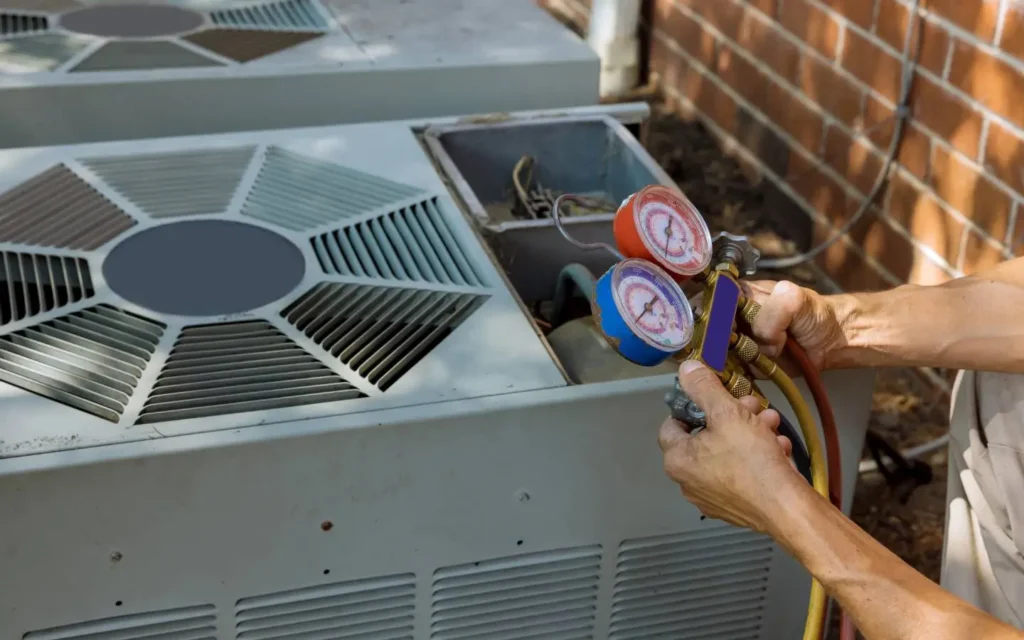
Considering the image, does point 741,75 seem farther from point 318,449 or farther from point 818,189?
point 318,449

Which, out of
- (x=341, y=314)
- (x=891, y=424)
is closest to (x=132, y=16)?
(x=341, y=314)

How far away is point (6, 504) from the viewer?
3.22 ft

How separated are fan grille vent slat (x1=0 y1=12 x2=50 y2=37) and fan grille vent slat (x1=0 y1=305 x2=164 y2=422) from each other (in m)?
0.97

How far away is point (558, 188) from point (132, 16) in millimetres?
901

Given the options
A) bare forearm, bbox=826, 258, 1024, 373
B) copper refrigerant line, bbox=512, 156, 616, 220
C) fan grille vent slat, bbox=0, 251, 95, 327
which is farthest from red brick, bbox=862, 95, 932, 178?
fan grille vent slat, bbox=0, 251, 95, 327

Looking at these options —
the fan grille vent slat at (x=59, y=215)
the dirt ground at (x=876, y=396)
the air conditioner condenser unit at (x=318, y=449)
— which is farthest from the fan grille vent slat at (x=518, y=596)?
the dirt ground at (x=876, y=396)

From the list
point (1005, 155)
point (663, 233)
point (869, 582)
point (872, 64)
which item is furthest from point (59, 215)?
point (872, 64)

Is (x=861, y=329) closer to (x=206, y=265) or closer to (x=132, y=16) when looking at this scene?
(x=206, y=265)

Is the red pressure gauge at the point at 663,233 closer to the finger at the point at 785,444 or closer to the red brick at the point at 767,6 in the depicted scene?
the finger at the point at 785,444

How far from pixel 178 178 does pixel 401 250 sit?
0.36 m

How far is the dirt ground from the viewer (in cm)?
188

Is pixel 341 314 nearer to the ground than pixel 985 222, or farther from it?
farther from it

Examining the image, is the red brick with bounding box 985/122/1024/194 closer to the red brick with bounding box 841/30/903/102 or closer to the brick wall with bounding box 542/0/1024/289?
the brick wall with bounding box 542/0/1024/289

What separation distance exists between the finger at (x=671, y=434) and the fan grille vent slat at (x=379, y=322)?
284mm
